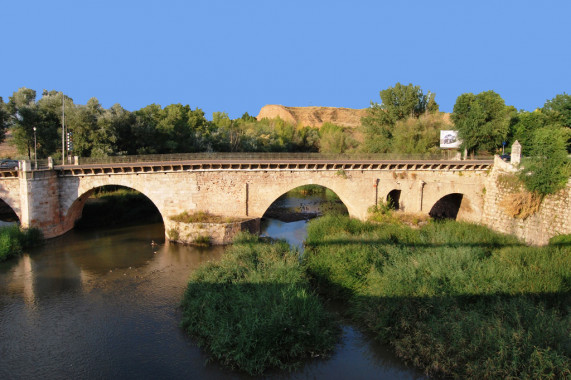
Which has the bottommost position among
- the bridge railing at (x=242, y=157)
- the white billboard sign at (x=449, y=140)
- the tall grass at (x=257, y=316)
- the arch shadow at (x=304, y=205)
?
the tall grass at (x=257, y=316)

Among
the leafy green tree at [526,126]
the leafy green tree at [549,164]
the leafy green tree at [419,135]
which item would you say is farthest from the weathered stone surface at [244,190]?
the leafy green tree at [526,126]

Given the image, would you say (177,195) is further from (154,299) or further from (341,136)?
(341,136)

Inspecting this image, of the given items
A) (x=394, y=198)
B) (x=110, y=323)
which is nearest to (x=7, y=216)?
(x=110, y=323)

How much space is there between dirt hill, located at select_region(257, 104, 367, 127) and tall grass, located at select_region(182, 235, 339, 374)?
311 feet

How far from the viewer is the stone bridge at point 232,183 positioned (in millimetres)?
25047

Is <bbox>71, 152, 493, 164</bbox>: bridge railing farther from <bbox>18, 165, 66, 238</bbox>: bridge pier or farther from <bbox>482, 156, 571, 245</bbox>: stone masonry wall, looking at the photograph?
<bbox>482, 156, 571, 245</bbox>: stone masonry wall

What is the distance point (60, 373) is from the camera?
1169 cm

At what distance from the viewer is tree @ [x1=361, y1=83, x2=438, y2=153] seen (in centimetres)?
4088

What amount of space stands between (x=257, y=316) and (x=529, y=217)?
58.6 feet

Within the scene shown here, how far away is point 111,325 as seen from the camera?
14.5 m

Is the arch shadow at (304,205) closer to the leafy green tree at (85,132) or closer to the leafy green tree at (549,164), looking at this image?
the leafy green tree at (549,164)

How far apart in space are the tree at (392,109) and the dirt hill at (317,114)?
66.4 meters

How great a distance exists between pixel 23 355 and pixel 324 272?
36.4 ft

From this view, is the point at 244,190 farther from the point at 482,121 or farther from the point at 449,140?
the point at 482,121
